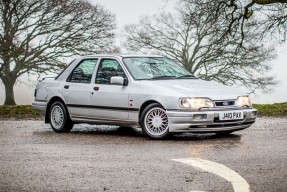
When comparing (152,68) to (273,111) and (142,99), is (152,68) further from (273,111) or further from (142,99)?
(273,111)

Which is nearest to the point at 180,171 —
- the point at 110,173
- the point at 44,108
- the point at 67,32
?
the point at 110,173

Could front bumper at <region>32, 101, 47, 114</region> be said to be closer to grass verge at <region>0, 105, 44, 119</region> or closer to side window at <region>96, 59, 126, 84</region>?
side window at <region>96, 59, 126, 84</region>

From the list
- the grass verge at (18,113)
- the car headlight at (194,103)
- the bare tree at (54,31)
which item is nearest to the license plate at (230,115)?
the car headlight at (194,103)

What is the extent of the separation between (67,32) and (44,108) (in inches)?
853

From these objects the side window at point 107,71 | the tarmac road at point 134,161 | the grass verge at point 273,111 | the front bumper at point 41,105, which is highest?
the side window at point 107,71

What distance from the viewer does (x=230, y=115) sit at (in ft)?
34.9

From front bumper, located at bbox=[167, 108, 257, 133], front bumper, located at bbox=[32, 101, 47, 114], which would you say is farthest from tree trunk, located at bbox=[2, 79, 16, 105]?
front bumper, located at bbox=[167, 108, 257, 133]


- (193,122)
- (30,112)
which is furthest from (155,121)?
(30,112)

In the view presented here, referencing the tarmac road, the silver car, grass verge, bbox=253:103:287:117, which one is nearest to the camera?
the tarmac road

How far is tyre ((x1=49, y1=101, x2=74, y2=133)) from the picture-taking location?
12.5m

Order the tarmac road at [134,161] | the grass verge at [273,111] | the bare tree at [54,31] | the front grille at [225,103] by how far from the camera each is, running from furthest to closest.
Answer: the bare tree at [54,31], the grass verge at [273,111], the front grille at [225,103], the tarmac road at [134,161]

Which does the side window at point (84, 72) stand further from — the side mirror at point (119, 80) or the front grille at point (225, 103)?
the front grille at point (225, 103)

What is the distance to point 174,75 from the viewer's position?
11.8 metres

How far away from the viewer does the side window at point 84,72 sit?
40.6 ft
